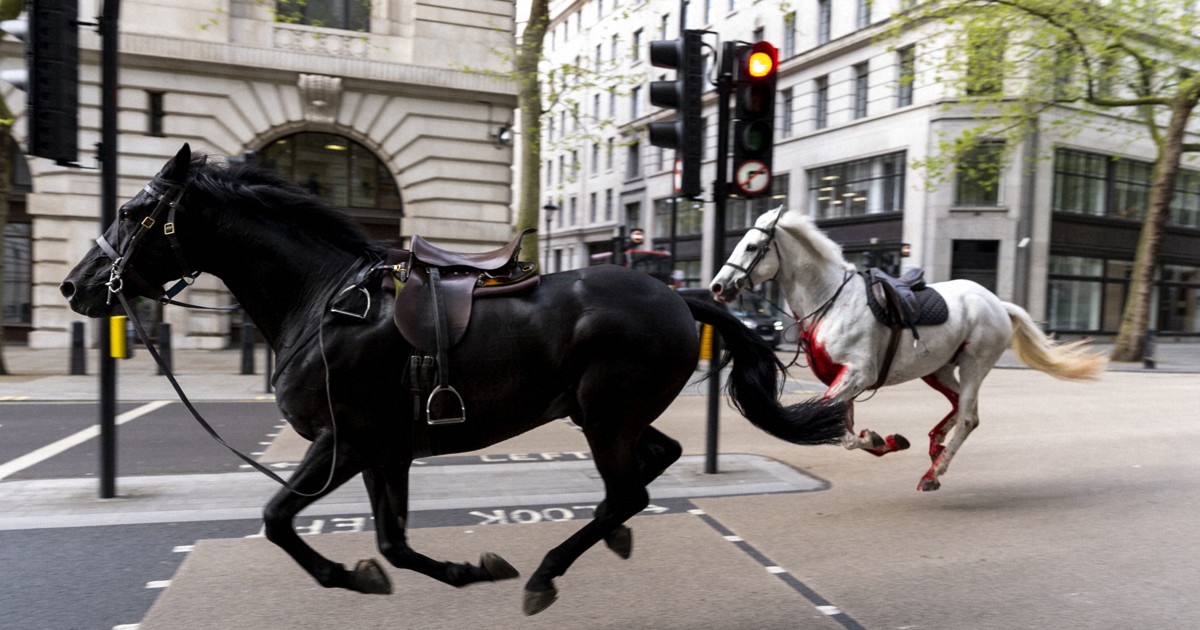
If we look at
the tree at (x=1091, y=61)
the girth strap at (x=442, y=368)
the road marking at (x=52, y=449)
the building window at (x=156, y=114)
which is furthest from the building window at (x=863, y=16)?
the girth strap at (x=442, y=368)

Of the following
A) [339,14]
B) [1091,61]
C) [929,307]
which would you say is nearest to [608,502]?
[929,307]

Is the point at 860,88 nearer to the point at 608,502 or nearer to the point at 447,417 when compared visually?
the point at 608,502

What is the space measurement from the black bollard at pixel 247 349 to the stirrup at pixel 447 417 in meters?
11.2

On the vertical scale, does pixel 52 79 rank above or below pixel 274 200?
above

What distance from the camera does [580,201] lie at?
54781 mm

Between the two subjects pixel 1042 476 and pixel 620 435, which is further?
pixel 1042 476

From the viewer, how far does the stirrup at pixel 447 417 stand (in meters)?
3.26

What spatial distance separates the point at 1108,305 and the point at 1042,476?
29491mm

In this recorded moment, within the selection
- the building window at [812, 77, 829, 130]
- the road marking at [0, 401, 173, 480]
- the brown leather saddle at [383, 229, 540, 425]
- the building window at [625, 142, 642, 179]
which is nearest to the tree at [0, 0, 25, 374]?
the road marking at [0, 401, 173, 480]

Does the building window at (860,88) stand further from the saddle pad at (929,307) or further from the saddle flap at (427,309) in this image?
the saddle flap at (427,309)

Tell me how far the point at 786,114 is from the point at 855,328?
3120 centimetres

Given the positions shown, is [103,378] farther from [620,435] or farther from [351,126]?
[351,126]

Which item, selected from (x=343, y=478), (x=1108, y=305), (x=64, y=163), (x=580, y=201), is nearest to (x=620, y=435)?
(x=343, y=478)

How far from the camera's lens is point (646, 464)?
3.97m
